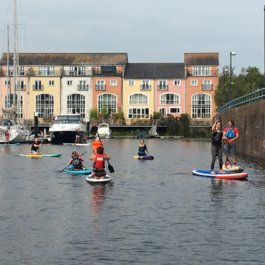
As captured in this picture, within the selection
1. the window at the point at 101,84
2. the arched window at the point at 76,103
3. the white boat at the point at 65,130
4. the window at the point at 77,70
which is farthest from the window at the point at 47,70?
the white boat at the point at 65,130

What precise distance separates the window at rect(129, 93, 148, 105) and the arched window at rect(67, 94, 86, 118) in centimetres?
951

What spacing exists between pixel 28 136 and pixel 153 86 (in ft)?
206

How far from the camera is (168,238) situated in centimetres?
1577

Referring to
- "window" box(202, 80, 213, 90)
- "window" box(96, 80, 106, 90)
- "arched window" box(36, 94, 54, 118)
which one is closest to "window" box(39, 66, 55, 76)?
"arched window" box(36, 94, 54, 118)

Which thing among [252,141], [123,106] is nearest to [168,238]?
[252,141]

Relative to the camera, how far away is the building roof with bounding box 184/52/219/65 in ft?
486

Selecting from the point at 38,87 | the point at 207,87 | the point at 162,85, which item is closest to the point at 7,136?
the point at 38,87

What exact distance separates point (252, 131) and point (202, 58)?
101451 mm

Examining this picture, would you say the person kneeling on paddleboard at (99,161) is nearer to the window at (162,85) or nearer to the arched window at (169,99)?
the window at (162,85)

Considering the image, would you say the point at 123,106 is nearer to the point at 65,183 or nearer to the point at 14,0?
the point at 14,0

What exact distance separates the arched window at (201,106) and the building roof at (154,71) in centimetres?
524

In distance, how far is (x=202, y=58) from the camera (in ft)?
489

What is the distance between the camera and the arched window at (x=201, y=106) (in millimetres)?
145375

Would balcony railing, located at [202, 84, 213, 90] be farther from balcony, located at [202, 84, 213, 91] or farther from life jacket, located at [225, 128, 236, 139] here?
life jacket, located at [225, 128, 236, 139]
